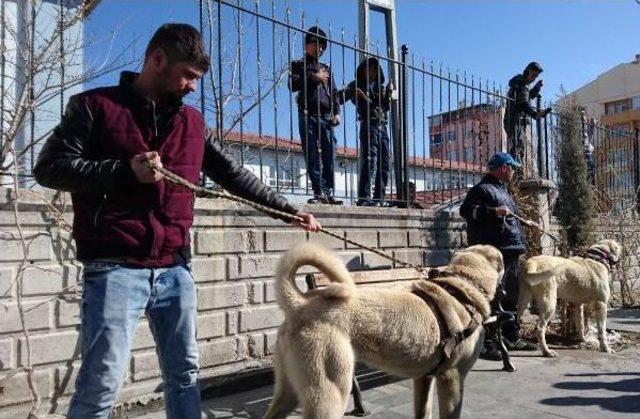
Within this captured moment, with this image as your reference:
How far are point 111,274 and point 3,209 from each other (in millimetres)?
1896

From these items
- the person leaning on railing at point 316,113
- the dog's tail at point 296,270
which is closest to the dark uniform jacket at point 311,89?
the person leaning on railing at point 316,113

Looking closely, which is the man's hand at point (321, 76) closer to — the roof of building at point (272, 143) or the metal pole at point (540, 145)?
the roof of building at point (272, 143)

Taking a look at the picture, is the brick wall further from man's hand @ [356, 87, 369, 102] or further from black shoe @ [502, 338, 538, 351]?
man's hand @ [356, 87, 369, 102]

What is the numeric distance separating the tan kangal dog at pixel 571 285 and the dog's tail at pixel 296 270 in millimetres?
4027

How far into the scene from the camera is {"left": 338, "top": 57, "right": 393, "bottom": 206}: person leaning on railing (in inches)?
267

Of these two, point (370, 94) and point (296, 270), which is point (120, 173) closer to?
point (296, 270)

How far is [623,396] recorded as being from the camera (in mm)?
4770

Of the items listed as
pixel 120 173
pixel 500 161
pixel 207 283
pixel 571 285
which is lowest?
pixel 571 285

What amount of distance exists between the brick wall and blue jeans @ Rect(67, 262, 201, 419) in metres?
1.69

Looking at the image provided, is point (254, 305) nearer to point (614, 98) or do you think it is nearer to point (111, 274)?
point (111, 274)

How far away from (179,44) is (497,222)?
472 cm

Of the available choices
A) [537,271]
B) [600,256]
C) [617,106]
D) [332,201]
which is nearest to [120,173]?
[332,201]

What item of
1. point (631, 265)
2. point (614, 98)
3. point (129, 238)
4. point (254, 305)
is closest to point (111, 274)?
point (129, 238)

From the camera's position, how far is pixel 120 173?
87.6 inches
